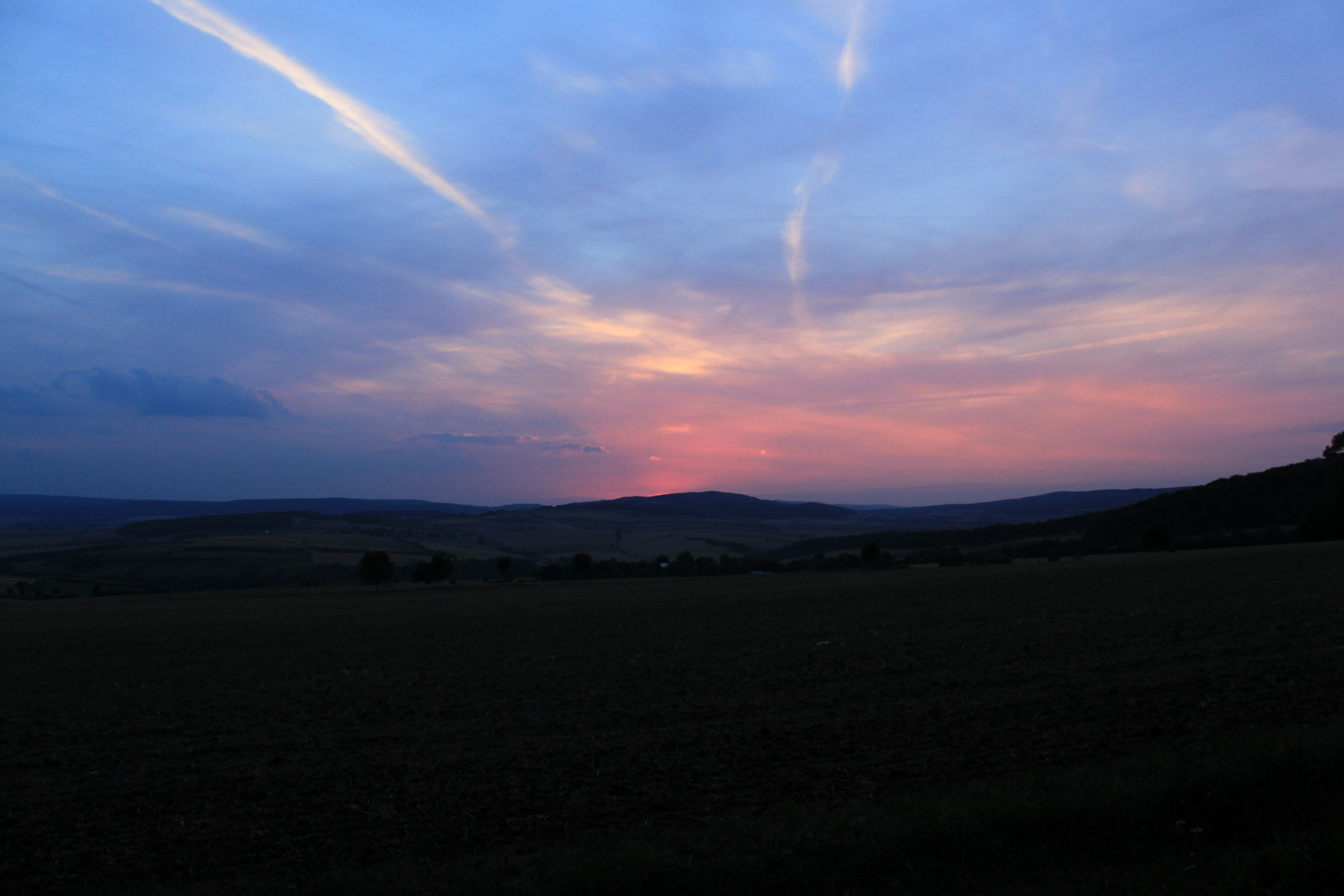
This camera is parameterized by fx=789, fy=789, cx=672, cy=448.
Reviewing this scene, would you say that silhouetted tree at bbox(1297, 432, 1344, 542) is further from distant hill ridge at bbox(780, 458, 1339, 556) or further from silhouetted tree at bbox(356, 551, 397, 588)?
silhouetted tree at bbox(356, 551, 397, 588)

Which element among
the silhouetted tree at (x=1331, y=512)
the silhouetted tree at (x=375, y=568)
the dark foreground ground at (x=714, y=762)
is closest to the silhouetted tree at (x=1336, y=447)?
the silhouetted tree at (x=1331, y=512)

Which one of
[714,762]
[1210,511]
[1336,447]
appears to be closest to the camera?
[714,762]

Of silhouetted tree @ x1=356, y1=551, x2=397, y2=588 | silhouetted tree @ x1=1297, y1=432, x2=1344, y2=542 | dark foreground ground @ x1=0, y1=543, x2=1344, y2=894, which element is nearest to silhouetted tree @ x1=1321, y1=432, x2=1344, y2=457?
silhouetted tree @ x1=1297, y1=432, x2=1344, y2=542

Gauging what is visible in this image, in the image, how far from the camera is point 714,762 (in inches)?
397

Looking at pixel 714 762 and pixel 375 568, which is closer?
pixel 714 762

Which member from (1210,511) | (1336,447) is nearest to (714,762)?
(1336,447)

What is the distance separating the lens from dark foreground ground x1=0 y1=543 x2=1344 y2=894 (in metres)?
6.53

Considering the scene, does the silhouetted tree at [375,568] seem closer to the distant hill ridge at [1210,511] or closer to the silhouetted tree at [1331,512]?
the distant hill ridge at [1210,511]

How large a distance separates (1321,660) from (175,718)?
20461mm

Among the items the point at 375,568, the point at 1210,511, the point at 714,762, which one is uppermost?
the point at 1210,511

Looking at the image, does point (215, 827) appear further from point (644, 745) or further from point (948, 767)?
point (948, 767)

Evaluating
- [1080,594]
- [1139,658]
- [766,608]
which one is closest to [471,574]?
[766,608]

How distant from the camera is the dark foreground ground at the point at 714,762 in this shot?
6.53 meters

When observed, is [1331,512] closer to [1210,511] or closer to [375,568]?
[1210,511]
